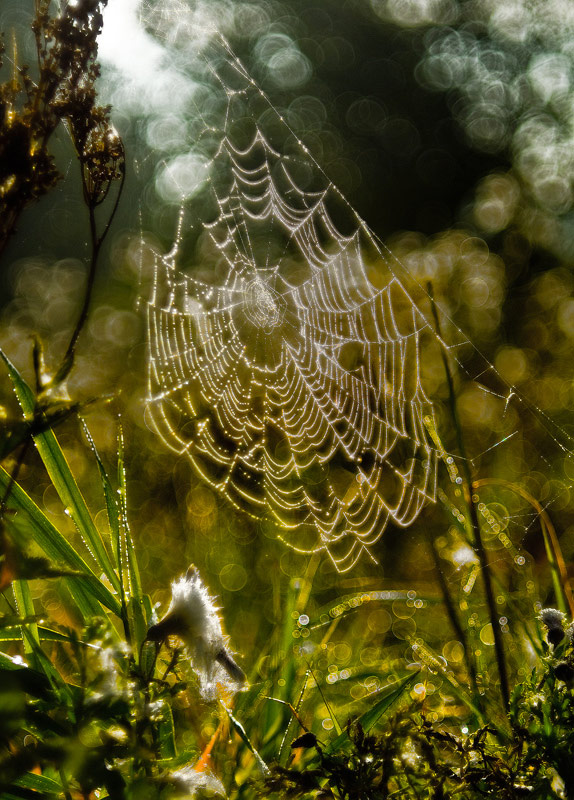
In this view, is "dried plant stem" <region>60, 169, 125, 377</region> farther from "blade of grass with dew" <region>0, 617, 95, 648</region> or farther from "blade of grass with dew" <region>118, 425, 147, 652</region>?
"blade of grass with dew" <region>0, 617, 95, 648</region>

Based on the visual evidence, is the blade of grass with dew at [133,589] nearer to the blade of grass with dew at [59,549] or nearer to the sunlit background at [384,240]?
the blade of grass with dew at [59,549]

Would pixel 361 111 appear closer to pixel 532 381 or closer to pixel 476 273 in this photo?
pixel 476 273

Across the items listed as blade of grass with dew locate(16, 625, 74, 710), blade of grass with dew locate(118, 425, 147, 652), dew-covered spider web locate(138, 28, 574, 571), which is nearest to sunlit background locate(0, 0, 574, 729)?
dew-covered spider web locate(138, 28, 574, 571)

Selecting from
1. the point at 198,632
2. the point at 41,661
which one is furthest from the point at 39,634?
the point at 198,632

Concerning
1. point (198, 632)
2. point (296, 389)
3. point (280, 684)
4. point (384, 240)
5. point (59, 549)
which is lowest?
point (280, 684)

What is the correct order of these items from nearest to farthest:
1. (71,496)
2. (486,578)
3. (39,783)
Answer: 1. (39,783)
2. (71,496)
3. (486,578)

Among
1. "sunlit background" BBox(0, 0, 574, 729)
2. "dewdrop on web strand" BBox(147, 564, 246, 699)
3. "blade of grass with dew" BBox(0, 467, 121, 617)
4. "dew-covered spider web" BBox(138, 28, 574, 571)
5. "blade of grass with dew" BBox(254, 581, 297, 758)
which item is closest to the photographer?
"dewdrop on web strand" BBox(147, 564, 246, 699)

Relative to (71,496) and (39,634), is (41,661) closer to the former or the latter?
(39,634)
